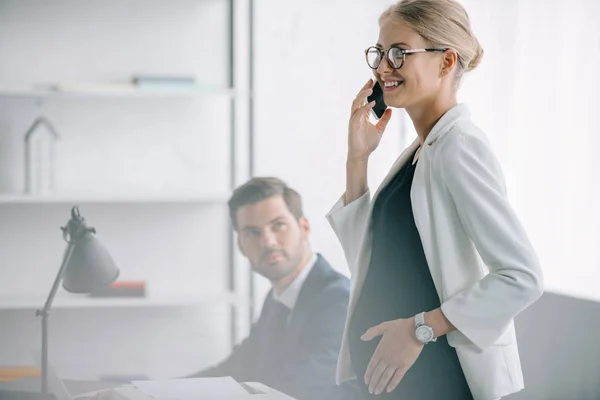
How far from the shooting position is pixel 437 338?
1.08 m

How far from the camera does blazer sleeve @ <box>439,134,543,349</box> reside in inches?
37.8

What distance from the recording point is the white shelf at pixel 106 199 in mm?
2320

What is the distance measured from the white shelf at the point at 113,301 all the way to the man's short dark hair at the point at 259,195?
0.86 feet

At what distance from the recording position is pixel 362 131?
1194mm

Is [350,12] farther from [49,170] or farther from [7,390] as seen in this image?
[7,390]

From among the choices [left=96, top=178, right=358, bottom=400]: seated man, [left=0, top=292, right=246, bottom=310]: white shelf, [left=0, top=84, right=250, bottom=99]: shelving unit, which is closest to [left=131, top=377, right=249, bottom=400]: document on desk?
[left=96, top=178, right=358, bottom=400]: seated man

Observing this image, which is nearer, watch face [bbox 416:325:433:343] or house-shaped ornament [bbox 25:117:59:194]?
watch face [bbox 416:325:433:343]

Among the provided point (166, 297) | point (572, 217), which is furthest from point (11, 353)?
point (572, 217)

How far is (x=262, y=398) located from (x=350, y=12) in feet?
5.91

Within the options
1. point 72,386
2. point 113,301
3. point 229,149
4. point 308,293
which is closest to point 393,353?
point 72,386

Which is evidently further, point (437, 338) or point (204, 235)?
point (204, 235)

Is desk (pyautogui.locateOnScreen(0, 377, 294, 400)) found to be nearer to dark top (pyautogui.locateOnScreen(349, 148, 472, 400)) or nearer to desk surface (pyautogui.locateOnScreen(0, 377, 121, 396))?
desk surface (pyautogui.locateOnScreen(0, 377, 121, 396))

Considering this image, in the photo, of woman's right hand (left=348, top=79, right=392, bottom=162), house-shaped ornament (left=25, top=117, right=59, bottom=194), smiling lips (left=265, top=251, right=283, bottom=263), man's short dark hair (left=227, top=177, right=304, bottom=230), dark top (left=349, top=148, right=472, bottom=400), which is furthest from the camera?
house-shaped ornament (left=25, top=117, right=59, bottom=194)

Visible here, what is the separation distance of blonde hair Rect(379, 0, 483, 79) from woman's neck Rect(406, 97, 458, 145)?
58mm
